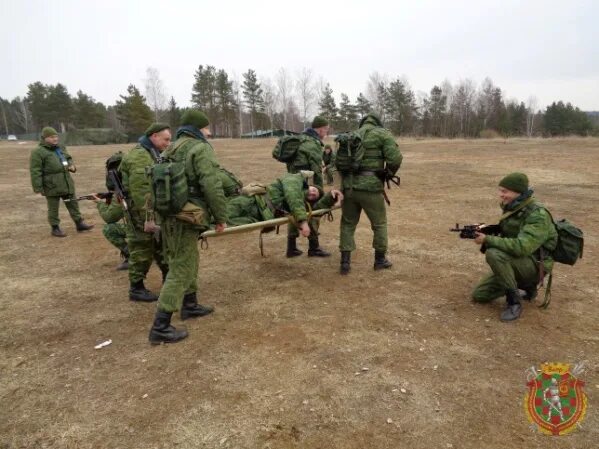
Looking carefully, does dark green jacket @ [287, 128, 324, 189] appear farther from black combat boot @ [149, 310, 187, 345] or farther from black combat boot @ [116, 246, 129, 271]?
black combat boot @ [149, 310, 187, 345]

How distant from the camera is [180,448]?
2824 mm

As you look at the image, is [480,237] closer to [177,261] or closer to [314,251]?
[314,251]

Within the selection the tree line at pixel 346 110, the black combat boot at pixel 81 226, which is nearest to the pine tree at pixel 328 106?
the tree line at pixel 346 110

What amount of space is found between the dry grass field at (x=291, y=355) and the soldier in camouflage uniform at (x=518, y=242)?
1.13 feet

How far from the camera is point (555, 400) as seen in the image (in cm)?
316

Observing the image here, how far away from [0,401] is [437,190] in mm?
11042

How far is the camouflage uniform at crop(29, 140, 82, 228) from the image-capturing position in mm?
8227

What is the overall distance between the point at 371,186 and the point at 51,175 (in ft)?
20.5

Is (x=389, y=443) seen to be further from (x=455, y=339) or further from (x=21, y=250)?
(x=21, y=250)

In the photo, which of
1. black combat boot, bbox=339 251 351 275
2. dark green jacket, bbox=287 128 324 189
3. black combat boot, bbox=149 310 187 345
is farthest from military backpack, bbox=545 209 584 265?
black combat boot, bbox=149 310 187 345

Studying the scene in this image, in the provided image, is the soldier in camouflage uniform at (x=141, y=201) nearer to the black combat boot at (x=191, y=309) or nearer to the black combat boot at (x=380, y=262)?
the black combat boot at (x=191, y=309)

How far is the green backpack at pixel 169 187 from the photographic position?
3871mm

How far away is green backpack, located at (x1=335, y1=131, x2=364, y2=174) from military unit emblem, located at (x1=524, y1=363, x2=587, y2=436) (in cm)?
296

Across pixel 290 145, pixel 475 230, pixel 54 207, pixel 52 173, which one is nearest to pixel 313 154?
pixel 290 145
